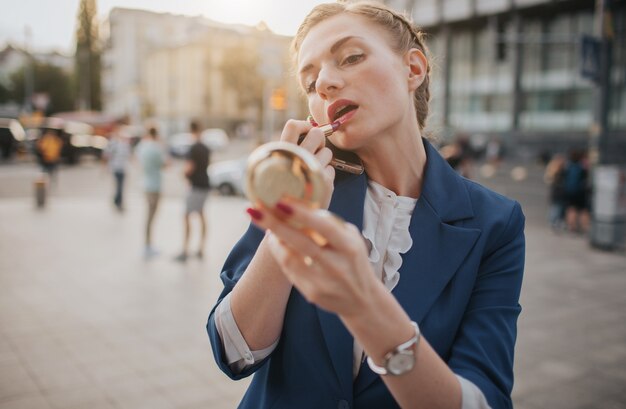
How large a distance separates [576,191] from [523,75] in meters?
29.2

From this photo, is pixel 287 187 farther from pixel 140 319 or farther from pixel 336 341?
pixel 140 319

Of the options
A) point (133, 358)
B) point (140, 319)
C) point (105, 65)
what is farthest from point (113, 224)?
point (105, 65)

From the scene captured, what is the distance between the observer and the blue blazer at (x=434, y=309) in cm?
134

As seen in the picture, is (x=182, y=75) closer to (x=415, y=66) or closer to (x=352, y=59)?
(x=415, y=66)

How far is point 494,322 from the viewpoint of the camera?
1361 millimetres

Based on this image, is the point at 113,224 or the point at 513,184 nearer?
the point at 113,224

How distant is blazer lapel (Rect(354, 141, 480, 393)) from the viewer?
4.54ft

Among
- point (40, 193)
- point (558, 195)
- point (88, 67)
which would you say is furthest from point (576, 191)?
point (88, 67)

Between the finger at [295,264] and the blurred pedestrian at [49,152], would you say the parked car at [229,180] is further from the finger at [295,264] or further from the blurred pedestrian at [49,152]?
the finger at [295,264]

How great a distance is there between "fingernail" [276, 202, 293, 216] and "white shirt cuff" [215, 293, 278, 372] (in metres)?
0.63

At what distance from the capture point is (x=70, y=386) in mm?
4176

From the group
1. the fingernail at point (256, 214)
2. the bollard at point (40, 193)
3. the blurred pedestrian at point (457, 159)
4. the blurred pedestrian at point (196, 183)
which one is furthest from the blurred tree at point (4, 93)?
the fingernail at point (256, 214)

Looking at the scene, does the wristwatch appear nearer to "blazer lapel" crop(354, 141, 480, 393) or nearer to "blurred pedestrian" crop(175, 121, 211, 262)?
"blazer lapel" crop(354, 141, 480, 393)

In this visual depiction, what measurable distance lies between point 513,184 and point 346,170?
24.1m
